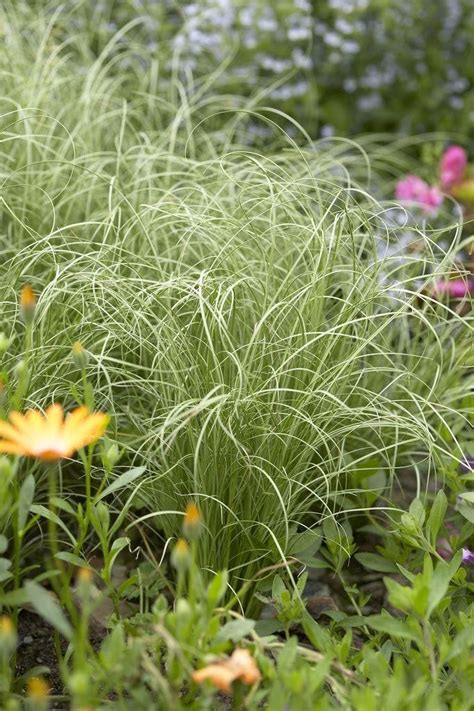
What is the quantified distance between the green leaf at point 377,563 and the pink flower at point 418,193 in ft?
4.29

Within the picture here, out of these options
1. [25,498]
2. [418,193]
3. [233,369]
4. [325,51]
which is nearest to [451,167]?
[418,193]

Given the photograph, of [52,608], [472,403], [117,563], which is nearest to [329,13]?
[472,403]

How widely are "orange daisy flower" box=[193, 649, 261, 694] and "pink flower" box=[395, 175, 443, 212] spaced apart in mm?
1789

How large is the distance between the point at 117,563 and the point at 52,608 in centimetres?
70

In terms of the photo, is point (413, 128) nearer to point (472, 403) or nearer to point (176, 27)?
point (176, 27)

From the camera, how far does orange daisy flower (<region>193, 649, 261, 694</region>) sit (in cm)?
91

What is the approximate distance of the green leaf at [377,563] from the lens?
1448mm

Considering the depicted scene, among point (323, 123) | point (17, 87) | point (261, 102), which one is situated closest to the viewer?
point (17, 87)

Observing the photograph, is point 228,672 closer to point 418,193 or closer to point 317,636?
point 317,636

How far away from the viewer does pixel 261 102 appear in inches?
123

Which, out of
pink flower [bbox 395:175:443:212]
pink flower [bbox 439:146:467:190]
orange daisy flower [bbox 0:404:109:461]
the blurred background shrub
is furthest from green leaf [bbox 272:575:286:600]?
the blurred background shrub

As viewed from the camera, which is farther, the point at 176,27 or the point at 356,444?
the point at 176,27

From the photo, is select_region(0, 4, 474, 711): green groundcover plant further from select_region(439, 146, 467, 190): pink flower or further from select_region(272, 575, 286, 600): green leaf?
select_region(439, 146, 467, 190): pink flower

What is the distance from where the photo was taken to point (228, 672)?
3.02 ft
